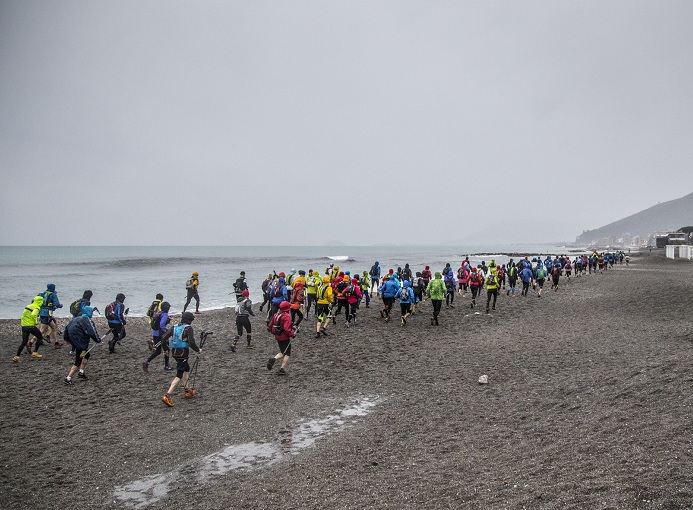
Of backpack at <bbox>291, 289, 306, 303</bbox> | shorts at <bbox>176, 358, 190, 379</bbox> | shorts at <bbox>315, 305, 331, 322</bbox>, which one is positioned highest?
backpack at <bbox>291, 289, 306, 303</bbox>

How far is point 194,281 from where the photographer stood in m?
20.0

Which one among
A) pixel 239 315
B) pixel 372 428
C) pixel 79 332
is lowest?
pixel 372 428

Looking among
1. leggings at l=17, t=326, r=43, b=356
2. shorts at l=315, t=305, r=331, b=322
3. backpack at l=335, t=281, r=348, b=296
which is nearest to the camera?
leggings at l=17, t=326, r=43, b=356

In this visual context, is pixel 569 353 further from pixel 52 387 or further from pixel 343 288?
pixel 52 387

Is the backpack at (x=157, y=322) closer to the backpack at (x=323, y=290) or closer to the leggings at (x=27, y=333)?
the leggings at (x=27, y=333)

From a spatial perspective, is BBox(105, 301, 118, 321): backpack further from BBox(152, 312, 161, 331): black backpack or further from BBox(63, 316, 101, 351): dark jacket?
BBox(63, 316, 101, 351): dark jacket

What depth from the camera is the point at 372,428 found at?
Result: 7.71 metres

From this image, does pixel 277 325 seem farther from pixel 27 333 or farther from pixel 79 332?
pixel 27 333

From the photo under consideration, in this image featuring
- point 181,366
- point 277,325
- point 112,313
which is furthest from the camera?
point 112,313

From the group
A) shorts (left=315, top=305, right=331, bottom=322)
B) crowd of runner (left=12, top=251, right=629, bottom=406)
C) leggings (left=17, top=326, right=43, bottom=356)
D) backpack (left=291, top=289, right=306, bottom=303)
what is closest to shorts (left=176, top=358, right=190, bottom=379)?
crowd of runner (left=12, top=251, right=629, bottom=406)

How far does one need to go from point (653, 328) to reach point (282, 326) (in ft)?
40.7

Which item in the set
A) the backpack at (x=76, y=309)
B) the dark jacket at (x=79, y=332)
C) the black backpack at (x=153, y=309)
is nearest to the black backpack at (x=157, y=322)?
the black backpack at (x=153, y=309)

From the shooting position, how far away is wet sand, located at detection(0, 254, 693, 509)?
5449mm

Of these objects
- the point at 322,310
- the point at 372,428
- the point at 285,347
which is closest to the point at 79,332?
the point at 285,347
